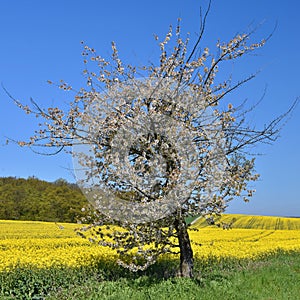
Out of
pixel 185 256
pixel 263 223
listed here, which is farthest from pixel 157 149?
pixel 263 223

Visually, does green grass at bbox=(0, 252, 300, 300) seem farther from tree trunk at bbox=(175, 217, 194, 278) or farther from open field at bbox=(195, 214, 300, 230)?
open field at bbox=(195, 214, 300, 230)

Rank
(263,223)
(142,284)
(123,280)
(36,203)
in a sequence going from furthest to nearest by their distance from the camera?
(36,203) < (263,223) < (123,280) < (142,284)

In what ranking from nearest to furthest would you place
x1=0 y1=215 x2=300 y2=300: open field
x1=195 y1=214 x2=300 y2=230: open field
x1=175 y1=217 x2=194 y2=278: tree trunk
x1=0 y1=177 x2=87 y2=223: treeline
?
x1=0 y1=215 x2=300 y2=300: open field → x1=175 y1=217 x2=194 y2=278: tree trunk → x1=195 y1=214 x2=300 y2=230: open field → x1=0 y1=177 x2=87 y2=223: treeline

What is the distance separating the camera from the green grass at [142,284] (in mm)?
8922

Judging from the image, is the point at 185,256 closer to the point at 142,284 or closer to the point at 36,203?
the point at 142,284

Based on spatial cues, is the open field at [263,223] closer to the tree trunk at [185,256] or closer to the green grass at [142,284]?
the green grass at [142,284]

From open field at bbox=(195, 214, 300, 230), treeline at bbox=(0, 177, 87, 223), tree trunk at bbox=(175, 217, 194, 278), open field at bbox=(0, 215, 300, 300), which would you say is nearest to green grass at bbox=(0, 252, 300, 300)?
open field at bbox=(0, 215, 300, 300)

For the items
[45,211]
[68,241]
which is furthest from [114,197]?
[45,211]

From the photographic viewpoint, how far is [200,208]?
1009 centimetres

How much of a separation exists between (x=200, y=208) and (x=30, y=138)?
4698 millimetres

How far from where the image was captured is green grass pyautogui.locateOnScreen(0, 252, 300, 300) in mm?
8922

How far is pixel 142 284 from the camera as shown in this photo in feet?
32.9

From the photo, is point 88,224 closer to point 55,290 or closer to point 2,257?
point 55,290

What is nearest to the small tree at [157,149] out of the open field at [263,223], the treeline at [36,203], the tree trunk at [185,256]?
the tree trunk at [185,256]
